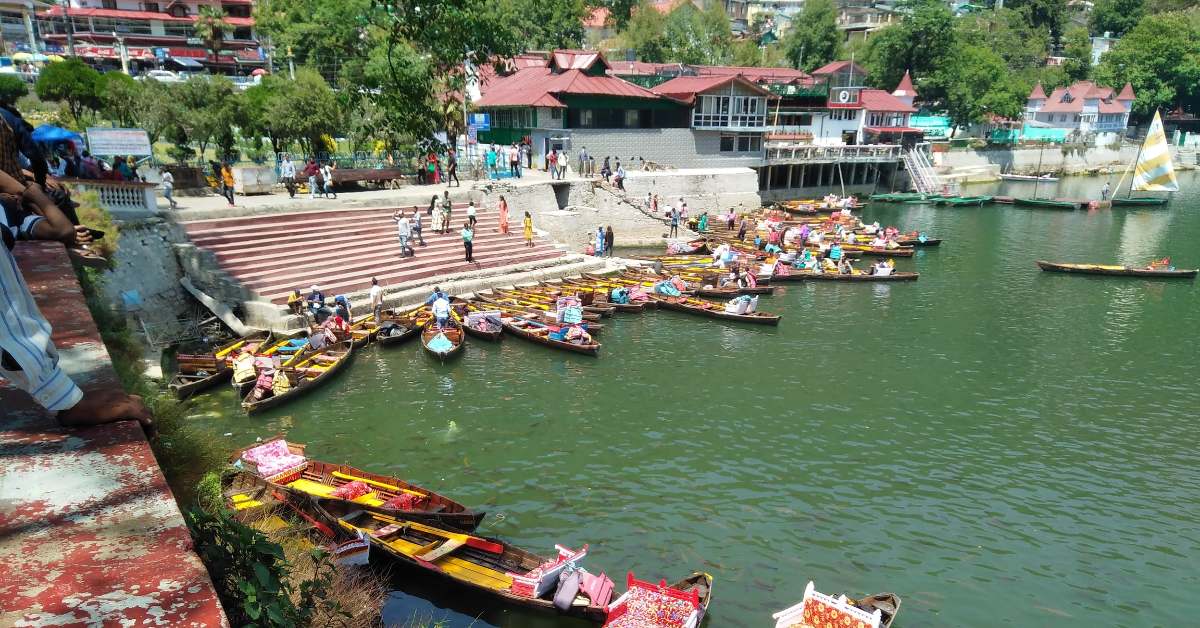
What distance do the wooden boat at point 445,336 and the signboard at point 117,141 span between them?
1161cm

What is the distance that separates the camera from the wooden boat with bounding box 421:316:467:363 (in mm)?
21031

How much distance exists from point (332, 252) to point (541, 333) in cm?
909

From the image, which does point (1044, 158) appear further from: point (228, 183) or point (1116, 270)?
point (228, 183)

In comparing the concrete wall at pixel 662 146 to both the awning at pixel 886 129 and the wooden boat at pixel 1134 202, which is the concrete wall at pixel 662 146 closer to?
the awning at pixel 886 129

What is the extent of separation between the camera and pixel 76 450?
14.4ft

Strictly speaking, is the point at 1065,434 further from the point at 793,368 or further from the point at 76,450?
the point at 76,450

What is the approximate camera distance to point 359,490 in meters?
13.2

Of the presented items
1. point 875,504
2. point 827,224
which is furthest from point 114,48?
point 875,504

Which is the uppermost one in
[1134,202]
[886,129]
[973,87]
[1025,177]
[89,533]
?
[973,87]

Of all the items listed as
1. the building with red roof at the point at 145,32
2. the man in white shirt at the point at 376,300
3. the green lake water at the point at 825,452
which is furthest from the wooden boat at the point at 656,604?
the building with red roof at the point at 145,32

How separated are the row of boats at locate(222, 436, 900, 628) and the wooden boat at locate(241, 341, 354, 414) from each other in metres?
3.88

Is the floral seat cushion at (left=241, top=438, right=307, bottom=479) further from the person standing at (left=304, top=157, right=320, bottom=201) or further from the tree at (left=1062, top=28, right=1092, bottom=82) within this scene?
the tree at (left=1062, top=28, right=1092, bottom=82)

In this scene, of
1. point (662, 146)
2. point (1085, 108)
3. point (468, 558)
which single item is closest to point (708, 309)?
point (468, 558)

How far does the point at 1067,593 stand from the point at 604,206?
29081 millimetres
